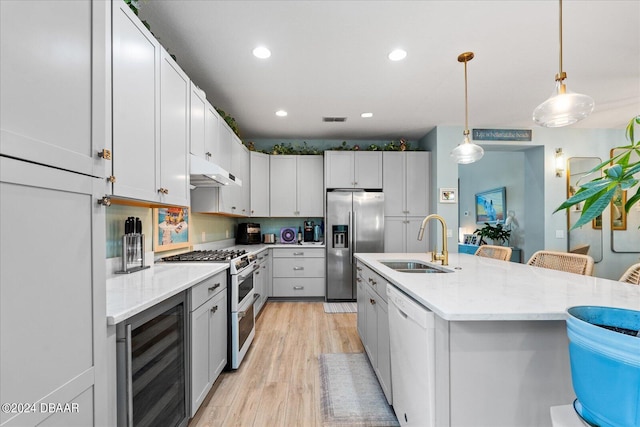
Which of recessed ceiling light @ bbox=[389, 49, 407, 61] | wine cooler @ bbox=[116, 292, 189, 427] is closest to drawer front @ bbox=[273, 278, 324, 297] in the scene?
wine cooler @ bbox=[116, 292, 189, 427]

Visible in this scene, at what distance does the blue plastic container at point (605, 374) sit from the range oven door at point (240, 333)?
6.84 feet

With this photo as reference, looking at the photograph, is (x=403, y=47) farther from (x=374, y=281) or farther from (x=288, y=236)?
(x=288, y=236)

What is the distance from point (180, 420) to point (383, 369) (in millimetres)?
1236

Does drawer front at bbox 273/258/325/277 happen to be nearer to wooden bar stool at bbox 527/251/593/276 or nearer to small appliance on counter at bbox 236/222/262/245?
small appliance on counter at bbox 236/222/262/245

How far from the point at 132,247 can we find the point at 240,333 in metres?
1.08

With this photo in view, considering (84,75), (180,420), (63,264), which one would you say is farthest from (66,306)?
(180,420)

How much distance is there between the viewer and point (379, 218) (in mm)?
4523

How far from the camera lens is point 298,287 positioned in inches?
179

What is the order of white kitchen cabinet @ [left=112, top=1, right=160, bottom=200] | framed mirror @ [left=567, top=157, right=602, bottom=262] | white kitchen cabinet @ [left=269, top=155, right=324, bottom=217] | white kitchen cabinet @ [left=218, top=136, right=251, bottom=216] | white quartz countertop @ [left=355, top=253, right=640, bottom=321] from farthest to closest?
white kitchen cabinet @ [left=269, top=155, right=324, bottom=217], framed mirror @ [left=567, top=157, right=602, bottom=262], white kitchen cabinet @ [left=218, top=136, right=251, bottom=216], white kitchen cabinet @ [left=112, top=1, right=160, bottom=200], white quartz countertop @ [left=355, top=253, right=640, bottom=321]

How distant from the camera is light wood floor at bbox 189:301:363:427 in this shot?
1.84 metres

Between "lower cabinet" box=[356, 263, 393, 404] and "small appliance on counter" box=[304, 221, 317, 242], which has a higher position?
"small appliance on counter" box=[304, 221, 317, 242]

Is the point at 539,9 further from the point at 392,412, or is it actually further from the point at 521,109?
the point at 392,412

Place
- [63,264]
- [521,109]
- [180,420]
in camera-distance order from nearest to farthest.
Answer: [63,264] < [180,420] < [521,109]

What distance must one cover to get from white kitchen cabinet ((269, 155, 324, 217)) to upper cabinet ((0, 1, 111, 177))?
3.82m
